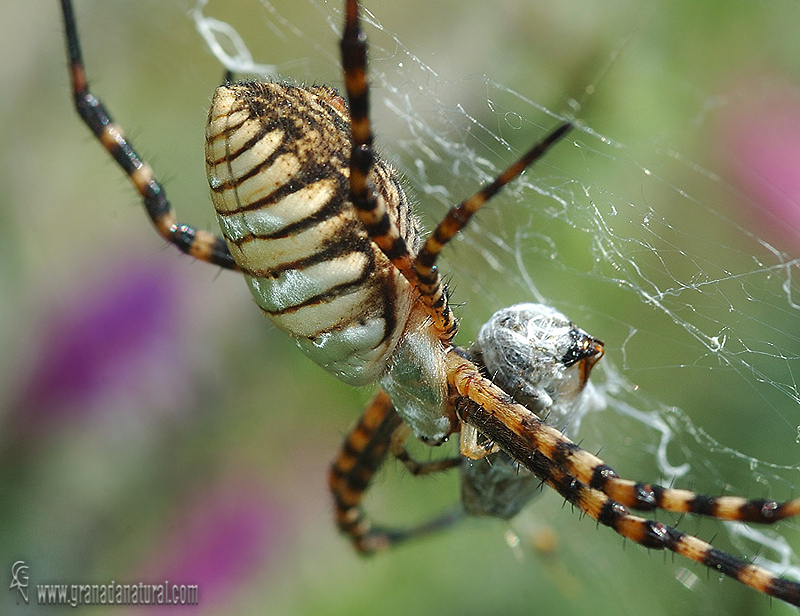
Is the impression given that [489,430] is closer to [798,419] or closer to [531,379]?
[531,379]

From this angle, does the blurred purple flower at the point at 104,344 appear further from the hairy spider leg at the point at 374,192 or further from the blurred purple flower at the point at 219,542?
the hairy spider leg at the point at 374,192

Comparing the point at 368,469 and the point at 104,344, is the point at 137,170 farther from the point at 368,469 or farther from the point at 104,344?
the point at 368,469

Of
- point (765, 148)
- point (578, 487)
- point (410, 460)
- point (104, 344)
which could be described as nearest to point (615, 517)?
point (578, 487)

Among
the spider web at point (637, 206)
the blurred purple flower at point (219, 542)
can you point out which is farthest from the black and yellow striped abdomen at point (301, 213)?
the blurred purple flower at point (219, 542)

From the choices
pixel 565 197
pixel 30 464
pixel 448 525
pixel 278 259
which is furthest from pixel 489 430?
pixel 30 464

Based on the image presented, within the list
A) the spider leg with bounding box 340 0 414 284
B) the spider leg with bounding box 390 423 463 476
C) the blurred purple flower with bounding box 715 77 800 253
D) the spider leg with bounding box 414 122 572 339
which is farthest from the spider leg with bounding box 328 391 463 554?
the blurred purple flower with bounding box 715 77 800 253

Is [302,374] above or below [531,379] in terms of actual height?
below
